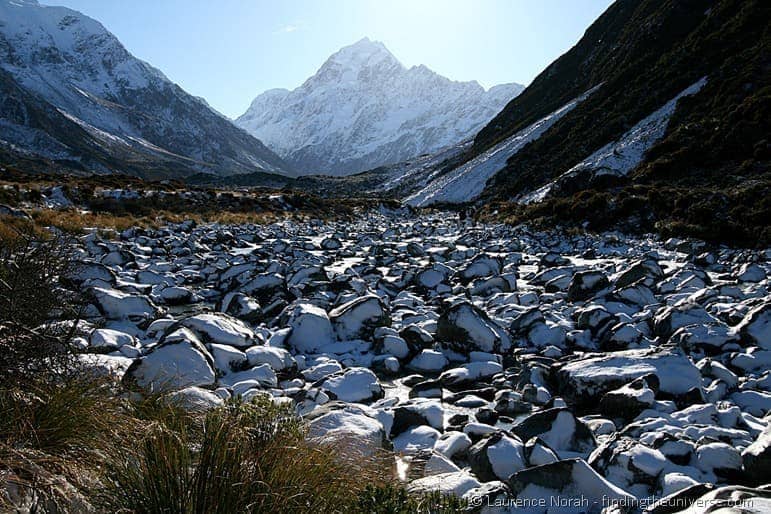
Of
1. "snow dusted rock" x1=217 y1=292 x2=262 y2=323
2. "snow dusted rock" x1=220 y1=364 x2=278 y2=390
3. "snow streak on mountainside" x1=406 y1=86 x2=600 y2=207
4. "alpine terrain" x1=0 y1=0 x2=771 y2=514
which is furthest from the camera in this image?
"snow streak on mountainside" x1=406 y1=86 x2=600 y2=207

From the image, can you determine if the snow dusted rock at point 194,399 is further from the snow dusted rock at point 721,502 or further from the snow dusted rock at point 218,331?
the snow dusted rock at point 721,502

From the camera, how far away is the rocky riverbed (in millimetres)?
3689

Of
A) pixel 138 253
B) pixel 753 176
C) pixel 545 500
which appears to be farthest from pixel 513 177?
pixel 545 500

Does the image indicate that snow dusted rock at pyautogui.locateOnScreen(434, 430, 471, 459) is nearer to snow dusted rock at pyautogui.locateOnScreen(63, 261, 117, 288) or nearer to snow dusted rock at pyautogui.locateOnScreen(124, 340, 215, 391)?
snow dusted rock at pyautogui.locateOnScreen(124, 340, 215, 391)

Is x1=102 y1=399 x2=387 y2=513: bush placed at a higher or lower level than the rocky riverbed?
higher

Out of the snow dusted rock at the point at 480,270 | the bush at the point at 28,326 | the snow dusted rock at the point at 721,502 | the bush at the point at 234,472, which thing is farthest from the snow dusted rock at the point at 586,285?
the bush at the point at 28,326

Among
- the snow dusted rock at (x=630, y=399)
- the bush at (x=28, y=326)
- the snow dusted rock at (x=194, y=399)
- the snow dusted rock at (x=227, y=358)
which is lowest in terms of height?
the snow dusted rock at (x=630, y=399)

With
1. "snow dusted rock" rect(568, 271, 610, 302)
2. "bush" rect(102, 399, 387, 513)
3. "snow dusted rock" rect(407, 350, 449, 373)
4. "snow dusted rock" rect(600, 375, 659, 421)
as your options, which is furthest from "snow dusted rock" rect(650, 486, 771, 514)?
"snow dusted rock" rect(568, 271, 610, 302)

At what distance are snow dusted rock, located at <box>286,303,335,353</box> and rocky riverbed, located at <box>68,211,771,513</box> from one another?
28mm

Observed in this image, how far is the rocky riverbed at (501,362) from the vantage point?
369cm

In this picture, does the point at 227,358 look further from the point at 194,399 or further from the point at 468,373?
the point at 468,373

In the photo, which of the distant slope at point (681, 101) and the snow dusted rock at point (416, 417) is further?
the distant slope at point (681, 101)

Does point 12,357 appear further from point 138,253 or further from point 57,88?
point 57,88

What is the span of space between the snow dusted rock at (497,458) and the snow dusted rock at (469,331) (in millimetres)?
3534
